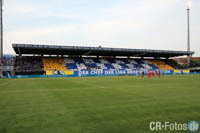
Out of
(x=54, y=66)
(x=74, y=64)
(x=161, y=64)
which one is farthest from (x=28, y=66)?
(x=161, y=64)

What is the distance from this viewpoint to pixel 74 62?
2340 inches

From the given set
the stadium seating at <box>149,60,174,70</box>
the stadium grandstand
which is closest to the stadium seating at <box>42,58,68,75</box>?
the stadium grandstand

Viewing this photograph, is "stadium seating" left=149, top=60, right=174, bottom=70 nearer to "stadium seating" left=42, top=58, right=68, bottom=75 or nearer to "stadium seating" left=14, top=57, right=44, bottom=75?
"stadium seating" left=42, top=58, right=68, bottom=75

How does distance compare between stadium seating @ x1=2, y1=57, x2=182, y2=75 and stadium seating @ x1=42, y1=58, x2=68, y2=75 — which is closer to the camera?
stadium seating @ x1=2, y1=57, x2=182, y2=75

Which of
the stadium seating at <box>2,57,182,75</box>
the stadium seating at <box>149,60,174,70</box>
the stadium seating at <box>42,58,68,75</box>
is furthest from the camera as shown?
the stadium seating at <box>149,60,174,70</box>

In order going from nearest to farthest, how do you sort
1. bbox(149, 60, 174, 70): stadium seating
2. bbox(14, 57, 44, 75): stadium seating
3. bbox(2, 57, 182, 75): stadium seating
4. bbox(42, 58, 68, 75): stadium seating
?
bbox(14, 57, 44, 75): stadium seating
bbox(2, 57, 182, 75): stadium seating
bbox(42, 58, 68, 75): stadium seating
bbox(149, 60, 174, 70): stadium seating

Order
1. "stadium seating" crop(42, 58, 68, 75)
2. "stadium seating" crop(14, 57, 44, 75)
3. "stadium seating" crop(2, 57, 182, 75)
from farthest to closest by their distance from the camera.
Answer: "stadium seating" crop(42, 58, 68, 75) → "stadium seating" crop(2, 57, 182, 75) → "stadium seating" crop(14, 57, 44, 75)

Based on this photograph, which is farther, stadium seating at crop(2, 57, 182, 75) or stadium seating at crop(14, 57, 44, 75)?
stadium seating at crop(2, 57, 182, 75)

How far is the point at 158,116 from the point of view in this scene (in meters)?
6.20

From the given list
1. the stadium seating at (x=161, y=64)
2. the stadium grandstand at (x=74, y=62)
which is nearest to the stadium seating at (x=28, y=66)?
the stadium grandstand at (x=74, y=62)

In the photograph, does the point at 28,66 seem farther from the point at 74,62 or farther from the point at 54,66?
the point at 74,62

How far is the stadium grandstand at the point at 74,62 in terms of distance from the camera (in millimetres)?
48688

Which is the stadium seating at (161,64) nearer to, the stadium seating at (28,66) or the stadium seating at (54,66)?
the stadium seating at (54,66)

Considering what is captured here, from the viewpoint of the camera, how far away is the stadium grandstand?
48688mm
